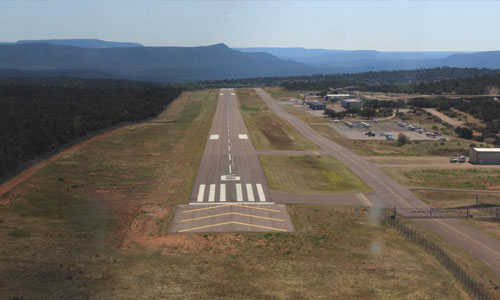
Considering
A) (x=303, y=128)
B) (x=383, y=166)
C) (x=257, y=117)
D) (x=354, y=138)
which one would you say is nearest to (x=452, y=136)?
(x=354, y=138)

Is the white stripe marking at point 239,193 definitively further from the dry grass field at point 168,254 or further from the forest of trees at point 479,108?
the forest of trees at point 479,108

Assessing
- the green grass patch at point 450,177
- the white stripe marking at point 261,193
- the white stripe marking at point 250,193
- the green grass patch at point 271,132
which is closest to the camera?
the white stripe marking at point 250,193

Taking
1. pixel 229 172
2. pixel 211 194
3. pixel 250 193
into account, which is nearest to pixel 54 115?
pixel 229 172

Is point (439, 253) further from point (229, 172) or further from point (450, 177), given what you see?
point (229, 172)

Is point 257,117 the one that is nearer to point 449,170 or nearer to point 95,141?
point 95,141

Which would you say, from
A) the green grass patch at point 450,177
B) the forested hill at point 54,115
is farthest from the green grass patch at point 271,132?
the forested hill at point 54,115

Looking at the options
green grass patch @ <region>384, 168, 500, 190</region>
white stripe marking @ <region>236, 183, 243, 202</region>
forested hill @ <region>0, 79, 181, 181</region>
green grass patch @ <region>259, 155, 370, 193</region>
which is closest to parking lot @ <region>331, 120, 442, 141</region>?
green grass patch @ <region>259, 155, 370, 193</region>

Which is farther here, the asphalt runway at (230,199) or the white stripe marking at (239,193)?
the white stripe marking at (239,193)

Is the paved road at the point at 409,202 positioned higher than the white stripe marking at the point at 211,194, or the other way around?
the white stripe marking at the point at 211,194
